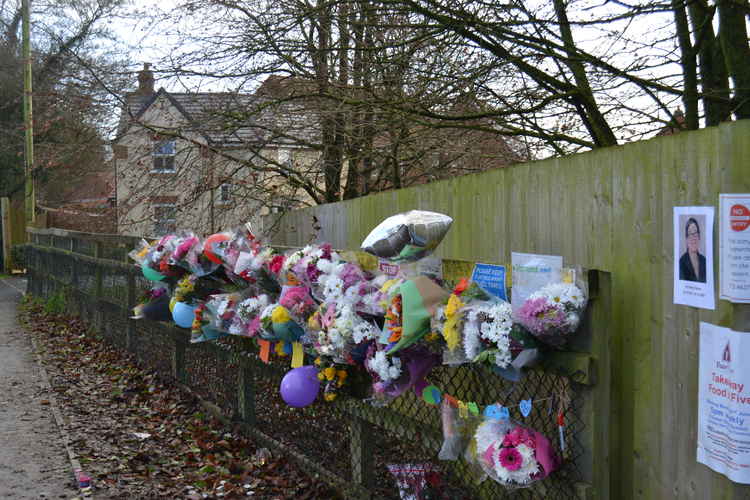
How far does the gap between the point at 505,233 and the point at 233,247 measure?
247 centimetres

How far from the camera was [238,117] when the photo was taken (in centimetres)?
952

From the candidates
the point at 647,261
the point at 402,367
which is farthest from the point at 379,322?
the point at 647,261

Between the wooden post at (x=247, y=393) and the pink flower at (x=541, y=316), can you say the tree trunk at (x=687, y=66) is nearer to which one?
the pink flower at (x=541, y=316)

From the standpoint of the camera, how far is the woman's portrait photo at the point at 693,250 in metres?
2.72

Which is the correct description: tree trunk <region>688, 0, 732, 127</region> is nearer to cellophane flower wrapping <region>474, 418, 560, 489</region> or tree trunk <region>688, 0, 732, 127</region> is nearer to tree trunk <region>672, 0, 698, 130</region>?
tree trunk <region>672, 0, 698, 130</region>

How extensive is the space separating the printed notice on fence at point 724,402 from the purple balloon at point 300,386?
2.31 metres

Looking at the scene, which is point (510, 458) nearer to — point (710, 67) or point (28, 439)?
point (28, 439)

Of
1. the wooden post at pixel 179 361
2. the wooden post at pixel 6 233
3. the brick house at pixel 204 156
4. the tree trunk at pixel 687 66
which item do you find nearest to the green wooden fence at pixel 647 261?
the tree trunk at pixel 687 66

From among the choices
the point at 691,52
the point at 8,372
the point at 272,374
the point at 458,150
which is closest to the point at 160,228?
the point at 8,372

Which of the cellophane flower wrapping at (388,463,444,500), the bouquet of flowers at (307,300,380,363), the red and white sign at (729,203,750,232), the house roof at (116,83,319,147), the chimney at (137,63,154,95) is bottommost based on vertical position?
the cellophane flower wrapping at (388,463,444,500)

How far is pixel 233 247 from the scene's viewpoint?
6.04m

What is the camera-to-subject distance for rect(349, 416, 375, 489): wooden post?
4.33 metres

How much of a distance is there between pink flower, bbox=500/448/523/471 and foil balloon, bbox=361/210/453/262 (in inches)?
47.4

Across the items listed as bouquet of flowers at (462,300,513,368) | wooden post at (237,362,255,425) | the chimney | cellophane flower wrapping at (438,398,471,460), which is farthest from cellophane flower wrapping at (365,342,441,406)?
the chimney
